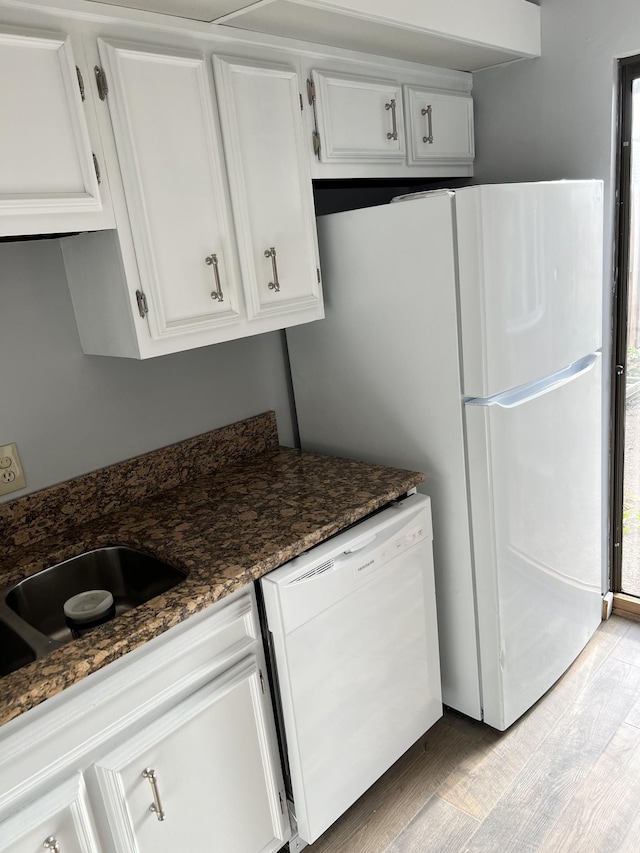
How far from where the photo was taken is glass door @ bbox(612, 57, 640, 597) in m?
2.13

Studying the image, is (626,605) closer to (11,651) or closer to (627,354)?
(627,354)

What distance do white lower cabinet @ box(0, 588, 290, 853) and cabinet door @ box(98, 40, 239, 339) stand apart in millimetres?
720

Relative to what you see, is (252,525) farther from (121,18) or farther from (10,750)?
(121,18)

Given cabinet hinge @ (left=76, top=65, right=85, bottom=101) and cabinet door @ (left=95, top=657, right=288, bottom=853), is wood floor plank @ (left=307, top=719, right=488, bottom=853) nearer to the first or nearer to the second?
cabinet door @ (left=95, top=657, right=288, bottom=853)

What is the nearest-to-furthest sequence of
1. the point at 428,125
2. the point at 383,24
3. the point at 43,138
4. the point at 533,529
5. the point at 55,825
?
the point at 55,825 → the point at 43,138 → the point at 383,24 → the point at 533,529 → the point at 428,125

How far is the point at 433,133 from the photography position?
2.20 metres

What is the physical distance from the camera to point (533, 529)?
6.63 ft

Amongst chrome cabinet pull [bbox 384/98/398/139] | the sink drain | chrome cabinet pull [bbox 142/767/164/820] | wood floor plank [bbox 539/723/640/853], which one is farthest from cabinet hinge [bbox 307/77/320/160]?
wood floor plank [bbox 539/723/640/853]

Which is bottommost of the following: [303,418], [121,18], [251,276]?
[303,418]

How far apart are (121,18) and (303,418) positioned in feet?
4.29

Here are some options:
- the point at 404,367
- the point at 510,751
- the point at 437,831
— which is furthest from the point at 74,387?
the point at 510,751

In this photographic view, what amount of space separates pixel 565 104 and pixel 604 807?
214 centimetres

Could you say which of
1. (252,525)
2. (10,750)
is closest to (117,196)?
(252,525)

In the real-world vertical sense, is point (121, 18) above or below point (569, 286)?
above
